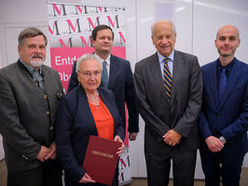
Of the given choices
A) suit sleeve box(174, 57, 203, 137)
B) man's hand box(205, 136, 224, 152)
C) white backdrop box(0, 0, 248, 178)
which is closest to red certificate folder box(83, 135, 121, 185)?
suit sleeve box(174, 57, 203, 137)

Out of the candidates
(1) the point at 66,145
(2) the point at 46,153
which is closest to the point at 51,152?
(2) the point at 46,153

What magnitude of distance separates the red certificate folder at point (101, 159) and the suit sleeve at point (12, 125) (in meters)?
0.39

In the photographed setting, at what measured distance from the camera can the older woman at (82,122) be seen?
54.4 inches

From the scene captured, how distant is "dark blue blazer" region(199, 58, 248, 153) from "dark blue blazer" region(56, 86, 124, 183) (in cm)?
102

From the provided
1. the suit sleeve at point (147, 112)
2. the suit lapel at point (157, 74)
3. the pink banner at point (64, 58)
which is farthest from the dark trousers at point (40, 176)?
the pink banner at point (64, 58)

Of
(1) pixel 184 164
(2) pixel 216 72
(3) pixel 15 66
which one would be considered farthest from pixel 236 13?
(3) pixel 15 66

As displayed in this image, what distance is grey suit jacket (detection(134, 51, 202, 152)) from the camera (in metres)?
1.63

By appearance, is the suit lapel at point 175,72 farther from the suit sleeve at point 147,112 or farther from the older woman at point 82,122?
the older woman at point 82,122

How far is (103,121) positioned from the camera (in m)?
1.47

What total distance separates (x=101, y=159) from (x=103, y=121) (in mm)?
275

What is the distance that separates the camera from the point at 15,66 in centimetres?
143

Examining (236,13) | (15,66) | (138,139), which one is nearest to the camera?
(15,66)

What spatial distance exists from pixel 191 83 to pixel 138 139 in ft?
5.34

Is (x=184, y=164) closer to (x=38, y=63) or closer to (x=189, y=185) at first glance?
(x=189, y=185)
